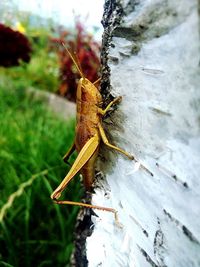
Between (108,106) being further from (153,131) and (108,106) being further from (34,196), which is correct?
(34,196)

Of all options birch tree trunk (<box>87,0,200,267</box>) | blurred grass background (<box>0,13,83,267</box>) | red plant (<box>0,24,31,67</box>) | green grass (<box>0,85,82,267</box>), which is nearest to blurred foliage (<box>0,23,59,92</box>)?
red plant (<box>0,24,31,67</box>)

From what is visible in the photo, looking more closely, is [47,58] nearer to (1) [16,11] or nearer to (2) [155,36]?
(1) [16,11]

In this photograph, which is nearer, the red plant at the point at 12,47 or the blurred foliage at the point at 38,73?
the red plant at the point at 12,47

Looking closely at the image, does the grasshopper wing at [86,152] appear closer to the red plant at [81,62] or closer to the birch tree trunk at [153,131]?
the birch tree trunk at [153,131]

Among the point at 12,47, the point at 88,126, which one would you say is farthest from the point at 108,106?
the point at 12,47

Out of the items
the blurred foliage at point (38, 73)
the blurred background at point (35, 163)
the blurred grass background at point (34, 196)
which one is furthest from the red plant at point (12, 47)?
the blurred grass background at point (34, 196)

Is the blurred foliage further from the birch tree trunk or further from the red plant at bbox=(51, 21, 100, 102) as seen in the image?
the birch tree trunk
